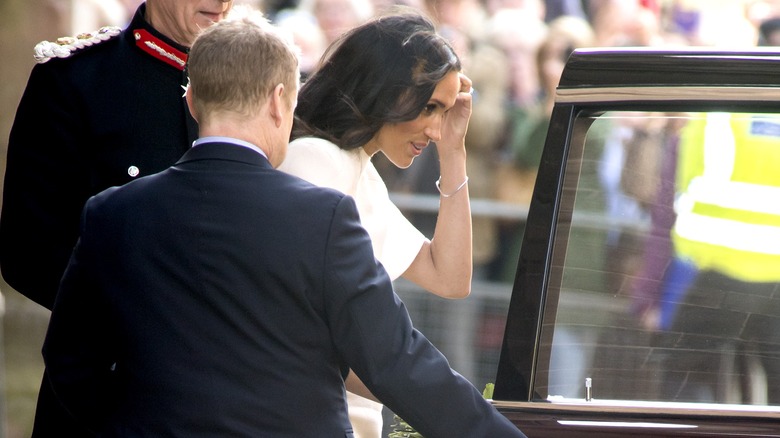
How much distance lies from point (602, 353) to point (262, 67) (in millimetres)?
819

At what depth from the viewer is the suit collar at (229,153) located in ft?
6.96

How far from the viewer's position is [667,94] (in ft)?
7.86

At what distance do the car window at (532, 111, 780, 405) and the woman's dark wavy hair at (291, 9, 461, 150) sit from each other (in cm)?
43

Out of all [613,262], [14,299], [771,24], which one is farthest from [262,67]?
[771,24]

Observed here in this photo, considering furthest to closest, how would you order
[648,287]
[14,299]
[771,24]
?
[771,24]
[14,299]
[648,287]

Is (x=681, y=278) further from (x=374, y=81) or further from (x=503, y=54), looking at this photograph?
(x=503, y=54)

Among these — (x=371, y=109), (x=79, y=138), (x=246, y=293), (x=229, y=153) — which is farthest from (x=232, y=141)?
(x=79, y=138)

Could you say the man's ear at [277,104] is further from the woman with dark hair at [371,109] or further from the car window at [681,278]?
the car window at [681,278]

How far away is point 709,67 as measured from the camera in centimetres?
240

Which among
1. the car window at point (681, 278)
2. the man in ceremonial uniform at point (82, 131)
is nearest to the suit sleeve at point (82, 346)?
the man in ceremonial uniform at point (82, 131)

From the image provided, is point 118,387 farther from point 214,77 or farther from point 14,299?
point 14,299

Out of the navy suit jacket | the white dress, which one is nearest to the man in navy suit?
the navy suit jacket

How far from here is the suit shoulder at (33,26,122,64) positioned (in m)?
2.90

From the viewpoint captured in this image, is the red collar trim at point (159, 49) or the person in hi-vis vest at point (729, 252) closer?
the person in hi-vis vest at point (729, 252)
